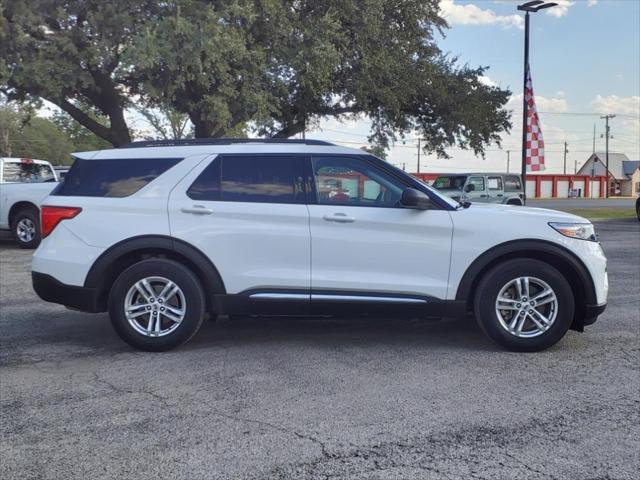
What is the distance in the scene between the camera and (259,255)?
4.98 m

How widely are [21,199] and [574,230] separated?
11.5 m

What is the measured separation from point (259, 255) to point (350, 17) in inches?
590

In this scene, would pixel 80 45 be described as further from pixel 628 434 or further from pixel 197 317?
pixel 628 434

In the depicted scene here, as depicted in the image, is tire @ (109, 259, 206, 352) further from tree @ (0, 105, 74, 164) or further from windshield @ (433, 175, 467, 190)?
tree @ (0, 105, 74, 164)

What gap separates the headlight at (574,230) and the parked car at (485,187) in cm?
1539

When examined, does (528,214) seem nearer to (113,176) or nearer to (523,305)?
(523,305)

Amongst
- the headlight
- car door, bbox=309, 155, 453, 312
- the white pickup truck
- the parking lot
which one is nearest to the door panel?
car door, bbox=309, 155, 453, 312

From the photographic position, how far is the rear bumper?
5.02 m

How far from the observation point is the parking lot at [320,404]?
3.09 m

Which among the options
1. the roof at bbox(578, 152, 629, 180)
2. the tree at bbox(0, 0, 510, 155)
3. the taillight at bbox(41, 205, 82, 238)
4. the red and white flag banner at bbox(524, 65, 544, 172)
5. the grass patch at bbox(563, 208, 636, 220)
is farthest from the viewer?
the roof at bbox(578, 152, 629, 180)

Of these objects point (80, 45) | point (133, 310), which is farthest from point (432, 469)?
point (80, 45)

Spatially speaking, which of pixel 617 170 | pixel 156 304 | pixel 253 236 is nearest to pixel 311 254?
pixel 253 236

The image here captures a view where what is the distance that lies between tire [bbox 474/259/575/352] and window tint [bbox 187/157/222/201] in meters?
2.43

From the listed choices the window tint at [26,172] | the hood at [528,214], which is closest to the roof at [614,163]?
the window tint at [26,172]
